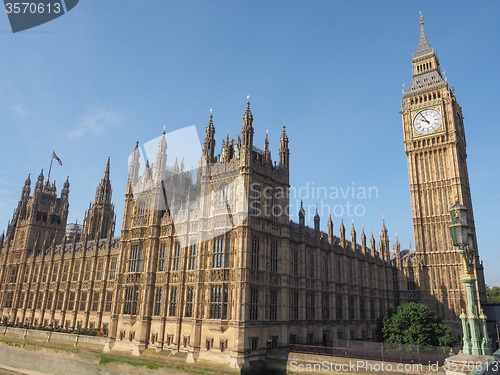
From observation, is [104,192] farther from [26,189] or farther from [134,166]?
[134,166]

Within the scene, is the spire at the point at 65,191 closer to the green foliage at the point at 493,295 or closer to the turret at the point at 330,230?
the turret at the point at 330,230

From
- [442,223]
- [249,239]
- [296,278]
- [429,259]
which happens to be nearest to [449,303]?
[429,259]

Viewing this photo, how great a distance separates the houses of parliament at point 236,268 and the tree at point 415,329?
7.10 m

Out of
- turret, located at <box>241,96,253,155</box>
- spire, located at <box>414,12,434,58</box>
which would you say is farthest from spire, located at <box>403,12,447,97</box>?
turret, located at <box>241,96,253,155</box>

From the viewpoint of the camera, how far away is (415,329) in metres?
47.8

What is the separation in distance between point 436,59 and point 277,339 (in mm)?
82222

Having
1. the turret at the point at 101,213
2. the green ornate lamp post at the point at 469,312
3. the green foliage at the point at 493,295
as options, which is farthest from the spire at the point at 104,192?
the green foliage at the point at 493,295

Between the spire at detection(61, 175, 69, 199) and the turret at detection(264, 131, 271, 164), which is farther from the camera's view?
the spire at detection(61, 175, 69, 199)

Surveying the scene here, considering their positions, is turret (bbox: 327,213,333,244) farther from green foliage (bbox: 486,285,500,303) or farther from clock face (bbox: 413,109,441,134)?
green foliage (bbox: 486,285,500,303)

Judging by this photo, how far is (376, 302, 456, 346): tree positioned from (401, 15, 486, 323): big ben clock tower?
2303cm

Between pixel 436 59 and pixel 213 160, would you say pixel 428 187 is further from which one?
pixel 213 160

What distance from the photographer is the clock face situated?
8212 cm

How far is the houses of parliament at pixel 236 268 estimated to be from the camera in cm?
3941

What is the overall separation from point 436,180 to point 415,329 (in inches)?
1649
